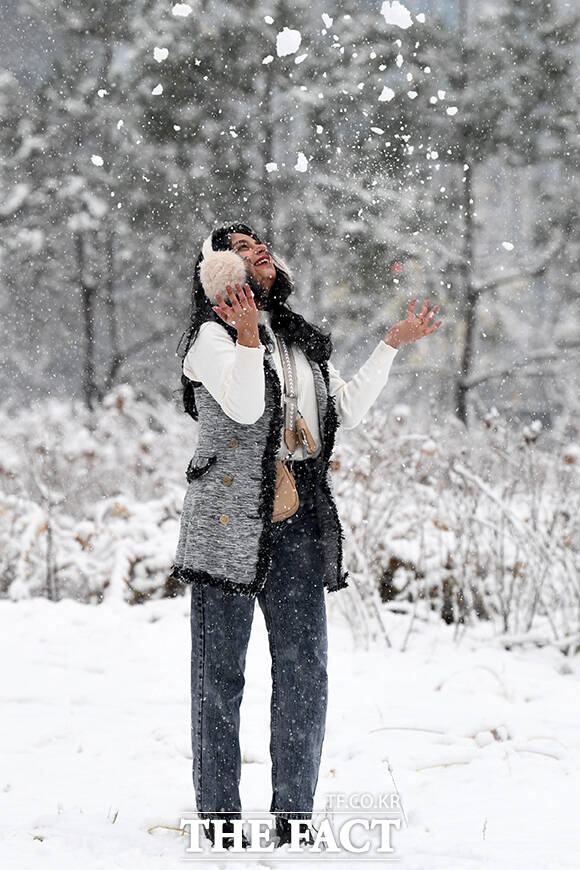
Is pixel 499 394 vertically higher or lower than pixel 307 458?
higher

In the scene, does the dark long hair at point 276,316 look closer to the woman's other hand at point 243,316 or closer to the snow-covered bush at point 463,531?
the woman's other hand at point 243,316

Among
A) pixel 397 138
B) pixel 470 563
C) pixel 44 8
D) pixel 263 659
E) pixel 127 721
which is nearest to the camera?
pixel 127 721

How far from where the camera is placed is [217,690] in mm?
1933

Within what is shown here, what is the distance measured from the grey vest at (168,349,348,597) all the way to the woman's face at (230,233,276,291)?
0.19 m

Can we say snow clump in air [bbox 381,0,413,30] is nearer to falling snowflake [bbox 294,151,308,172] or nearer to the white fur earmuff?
falling snowflake [bbox 294,151,308,172]

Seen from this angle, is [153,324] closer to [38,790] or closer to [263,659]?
[263,659]

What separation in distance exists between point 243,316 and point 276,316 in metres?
0.35

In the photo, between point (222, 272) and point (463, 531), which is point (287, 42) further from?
point (222, 272)

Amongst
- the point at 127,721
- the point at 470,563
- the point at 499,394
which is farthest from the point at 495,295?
the point at 127,721

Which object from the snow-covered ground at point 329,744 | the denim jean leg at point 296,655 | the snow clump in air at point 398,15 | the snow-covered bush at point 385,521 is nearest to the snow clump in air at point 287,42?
the snow clump in air at point 398,15

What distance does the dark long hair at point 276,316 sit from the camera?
6.59ft

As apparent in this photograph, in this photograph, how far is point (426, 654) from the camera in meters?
3.99

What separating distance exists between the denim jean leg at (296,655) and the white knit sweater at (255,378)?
234 millimetres

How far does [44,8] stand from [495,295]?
23.0 ft
